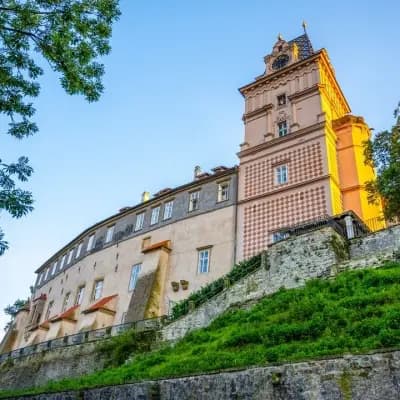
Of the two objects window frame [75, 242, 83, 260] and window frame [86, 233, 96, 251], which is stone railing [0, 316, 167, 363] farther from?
window frame [75, 242, 83, 260]

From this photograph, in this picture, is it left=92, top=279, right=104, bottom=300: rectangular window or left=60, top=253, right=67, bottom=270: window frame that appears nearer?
left=92, top=279, right=104, bottom=300: rectangular window

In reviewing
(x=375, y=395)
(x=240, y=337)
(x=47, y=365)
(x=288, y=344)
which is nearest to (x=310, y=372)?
(x=375, y=395)

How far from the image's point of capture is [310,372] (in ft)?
23.7

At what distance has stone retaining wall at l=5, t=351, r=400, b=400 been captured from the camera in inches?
263

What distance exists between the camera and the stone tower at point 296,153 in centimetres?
2252

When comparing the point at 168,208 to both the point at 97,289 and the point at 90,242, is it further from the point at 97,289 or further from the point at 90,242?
the point at 90,242

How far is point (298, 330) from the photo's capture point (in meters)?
10.7

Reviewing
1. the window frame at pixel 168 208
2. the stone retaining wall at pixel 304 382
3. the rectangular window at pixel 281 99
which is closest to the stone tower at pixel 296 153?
the rectangular window at pixel 281 99

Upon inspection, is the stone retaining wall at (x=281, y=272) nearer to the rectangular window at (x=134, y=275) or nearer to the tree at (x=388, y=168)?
the tree at (x=388, y=168)

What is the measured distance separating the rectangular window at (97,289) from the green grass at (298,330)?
16431 mm

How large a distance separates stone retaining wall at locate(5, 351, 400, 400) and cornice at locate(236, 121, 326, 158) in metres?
19.1

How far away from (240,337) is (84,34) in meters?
9.48

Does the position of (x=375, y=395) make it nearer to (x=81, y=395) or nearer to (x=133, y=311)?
(x=81, y=395)

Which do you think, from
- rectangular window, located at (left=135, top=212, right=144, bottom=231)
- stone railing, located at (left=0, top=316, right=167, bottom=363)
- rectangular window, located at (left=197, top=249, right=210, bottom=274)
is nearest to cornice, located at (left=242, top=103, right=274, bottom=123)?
rectangular window, located at (left=197, top=249, right=210, bottom=274)
